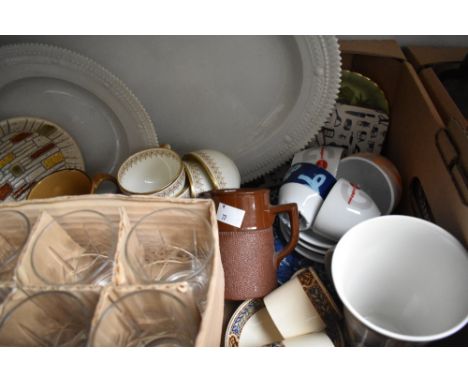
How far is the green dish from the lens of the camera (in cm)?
82

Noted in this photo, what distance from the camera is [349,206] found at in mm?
661

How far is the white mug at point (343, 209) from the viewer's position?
66 cm

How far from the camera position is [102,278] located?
518 mm

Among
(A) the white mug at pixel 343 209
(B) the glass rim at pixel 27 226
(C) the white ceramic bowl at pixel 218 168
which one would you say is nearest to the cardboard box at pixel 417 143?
(A) the white mug at pixel 343 209

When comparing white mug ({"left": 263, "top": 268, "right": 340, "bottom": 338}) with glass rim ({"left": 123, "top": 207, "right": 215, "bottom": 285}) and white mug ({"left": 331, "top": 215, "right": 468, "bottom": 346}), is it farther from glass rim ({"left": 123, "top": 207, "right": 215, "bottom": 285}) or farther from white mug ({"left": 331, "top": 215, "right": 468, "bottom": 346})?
glass rim ({"left": 123, "top": 207, "right": 215, "bottom": 285})

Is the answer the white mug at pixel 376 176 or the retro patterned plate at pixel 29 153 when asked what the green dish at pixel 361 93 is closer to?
the white mug at pixel 376 176

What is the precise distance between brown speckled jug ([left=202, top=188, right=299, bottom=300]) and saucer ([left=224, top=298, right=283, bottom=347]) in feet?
0.12

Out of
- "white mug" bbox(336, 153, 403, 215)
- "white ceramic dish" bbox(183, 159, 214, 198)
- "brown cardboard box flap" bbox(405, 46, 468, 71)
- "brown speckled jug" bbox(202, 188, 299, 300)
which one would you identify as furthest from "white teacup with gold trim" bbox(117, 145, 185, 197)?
"brown cardboard box flap" bbox(405, 46, 468, 71)

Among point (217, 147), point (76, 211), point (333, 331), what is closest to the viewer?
point (76, 211)

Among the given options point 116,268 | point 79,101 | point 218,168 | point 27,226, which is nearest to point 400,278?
point 218,168

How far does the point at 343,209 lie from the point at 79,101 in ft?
1.84
